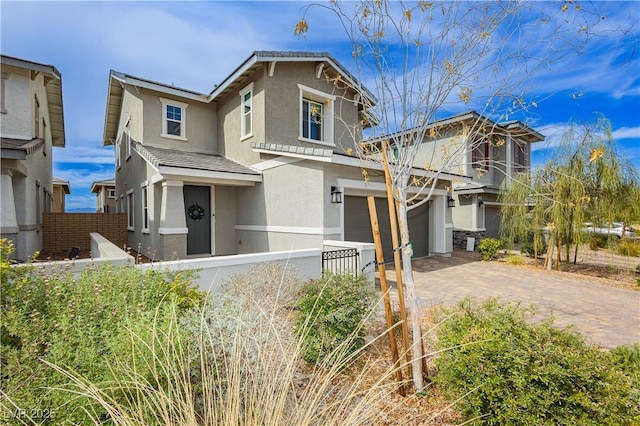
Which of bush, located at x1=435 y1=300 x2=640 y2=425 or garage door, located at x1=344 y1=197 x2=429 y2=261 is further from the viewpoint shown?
garage door, located at x1=344 y1=197 x2=429 y2=261

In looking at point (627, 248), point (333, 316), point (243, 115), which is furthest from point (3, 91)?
point (627, 248)

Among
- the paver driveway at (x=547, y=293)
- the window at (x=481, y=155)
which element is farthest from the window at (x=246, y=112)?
the window at (x=481, y=155)

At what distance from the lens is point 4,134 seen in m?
9.55

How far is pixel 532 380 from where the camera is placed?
99.7 inches

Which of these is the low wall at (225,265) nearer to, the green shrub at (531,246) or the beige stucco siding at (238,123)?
the beige stucco siding at (238,123)

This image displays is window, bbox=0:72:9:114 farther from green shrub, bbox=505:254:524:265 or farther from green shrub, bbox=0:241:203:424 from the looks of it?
green shrub, bbox=505:254:524:265

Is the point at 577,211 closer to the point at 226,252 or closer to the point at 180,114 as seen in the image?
the point at 226,252

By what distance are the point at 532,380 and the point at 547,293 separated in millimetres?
6910

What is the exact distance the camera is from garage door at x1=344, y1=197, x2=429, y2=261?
10.5 metres

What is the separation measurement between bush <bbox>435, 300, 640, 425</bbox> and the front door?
10.6 metres

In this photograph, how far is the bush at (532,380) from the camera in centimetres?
237

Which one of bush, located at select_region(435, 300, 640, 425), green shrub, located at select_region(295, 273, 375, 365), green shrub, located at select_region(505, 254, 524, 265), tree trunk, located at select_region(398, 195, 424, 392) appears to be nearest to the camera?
Result: bush, located at select_region(435, 300, 640, 425)

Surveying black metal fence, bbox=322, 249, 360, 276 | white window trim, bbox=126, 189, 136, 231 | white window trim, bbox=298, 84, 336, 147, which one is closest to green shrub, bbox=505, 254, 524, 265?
black metal fence, bbox=322, 249, 360, 276

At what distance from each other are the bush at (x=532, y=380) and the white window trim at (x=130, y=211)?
558 inches
